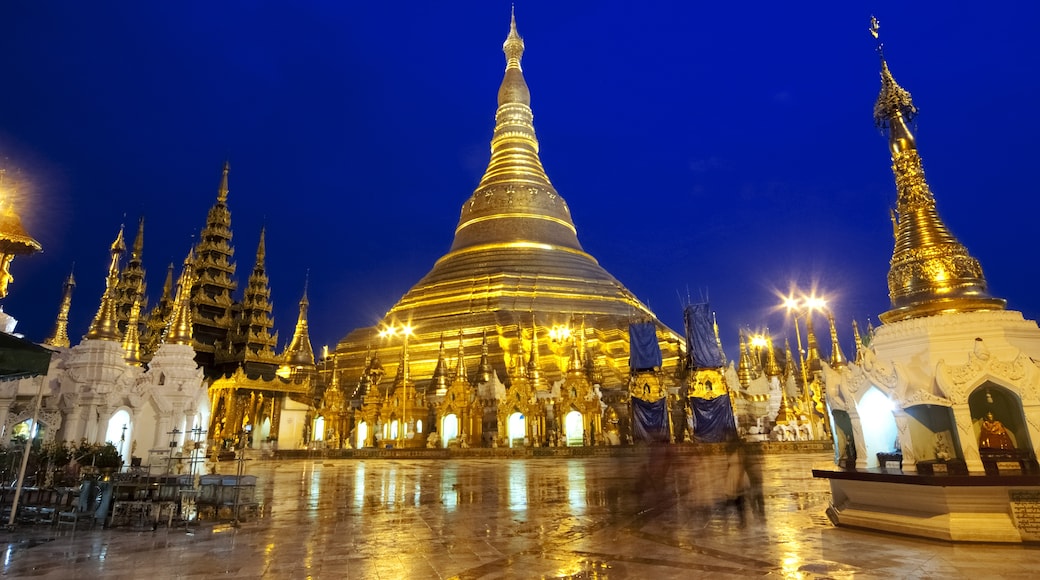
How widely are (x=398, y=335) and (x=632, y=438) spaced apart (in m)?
16.1

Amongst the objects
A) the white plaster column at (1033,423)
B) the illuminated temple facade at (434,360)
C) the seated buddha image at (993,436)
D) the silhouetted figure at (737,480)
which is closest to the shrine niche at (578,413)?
the illuminated temple facade at (434,360)

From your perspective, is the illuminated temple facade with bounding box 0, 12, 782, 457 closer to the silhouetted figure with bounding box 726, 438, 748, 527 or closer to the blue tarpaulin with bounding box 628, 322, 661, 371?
the blue tarpaulin with bounding box 628, 322, 661, 371

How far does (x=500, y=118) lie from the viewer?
147ft

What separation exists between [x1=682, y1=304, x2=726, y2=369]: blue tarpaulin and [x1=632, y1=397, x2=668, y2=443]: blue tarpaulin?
11.3 ft

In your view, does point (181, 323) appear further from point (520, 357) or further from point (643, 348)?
point (643, 348)

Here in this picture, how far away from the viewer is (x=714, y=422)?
74.7ft

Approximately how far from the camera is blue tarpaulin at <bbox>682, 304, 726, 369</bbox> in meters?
25.2

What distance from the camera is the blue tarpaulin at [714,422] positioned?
22641 mm

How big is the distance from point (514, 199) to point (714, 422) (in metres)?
22.1

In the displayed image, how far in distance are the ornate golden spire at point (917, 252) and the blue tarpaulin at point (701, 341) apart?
16951 millimetres

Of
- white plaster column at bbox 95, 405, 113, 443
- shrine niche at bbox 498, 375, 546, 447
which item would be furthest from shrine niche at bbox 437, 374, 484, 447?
white plaster column at bbox 95, 405, 113, 443

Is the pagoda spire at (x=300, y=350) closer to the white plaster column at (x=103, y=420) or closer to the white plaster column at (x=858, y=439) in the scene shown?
the white plaster column at (x=103, y=420)

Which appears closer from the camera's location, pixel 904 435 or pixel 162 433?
pixel 904 435

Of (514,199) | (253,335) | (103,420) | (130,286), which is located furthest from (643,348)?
(130,286)
